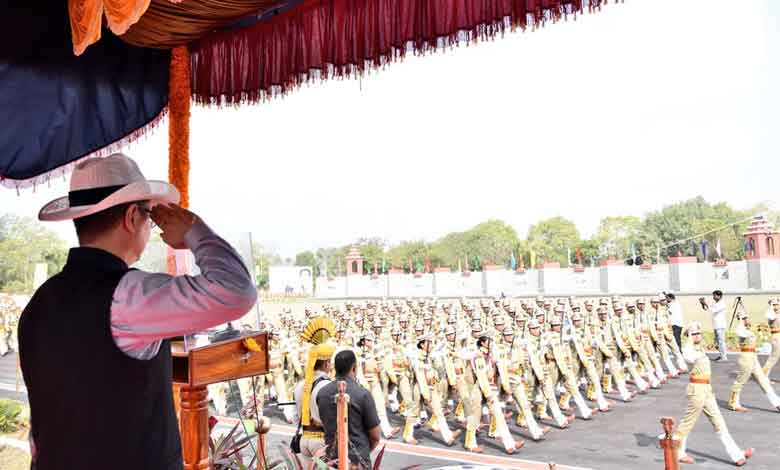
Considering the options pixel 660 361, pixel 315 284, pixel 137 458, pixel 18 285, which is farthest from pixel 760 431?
pixel 315 284

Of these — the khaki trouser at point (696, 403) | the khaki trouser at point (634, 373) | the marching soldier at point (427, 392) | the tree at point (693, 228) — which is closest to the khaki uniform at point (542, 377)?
the marching soldier at point (427, 392)

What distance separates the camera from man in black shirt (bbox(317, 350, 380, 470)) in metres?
2.29

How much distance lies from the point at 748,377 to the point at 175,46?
6.33 metres

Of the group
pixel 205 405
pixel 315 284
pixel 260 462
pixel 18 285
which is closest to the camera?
pixel 205 405

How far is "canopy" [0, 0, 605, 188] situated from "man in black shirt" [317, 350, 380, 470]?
1.15 m

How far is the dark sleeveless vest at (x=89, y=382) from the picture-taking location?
2.63ft

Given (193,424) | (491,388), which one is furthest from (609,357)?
(193,424)

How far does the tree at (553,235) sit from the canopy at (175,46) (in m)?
18.7

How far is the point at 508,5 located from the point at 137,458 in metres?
1.29

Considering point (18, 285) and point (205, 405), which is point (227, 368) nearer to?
point (205, 405)

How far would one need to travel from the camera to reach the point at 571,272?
36.9ft

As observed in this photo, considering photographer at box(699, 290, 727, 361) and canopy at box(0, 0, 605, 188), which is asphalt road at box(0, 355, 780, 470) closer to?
photographer at box(699, 290, 727, 361)

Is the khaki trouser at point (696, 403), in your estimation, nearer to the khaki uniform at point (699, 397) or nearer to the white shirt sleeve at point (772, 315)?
the khaki uniform at point (699, 397)

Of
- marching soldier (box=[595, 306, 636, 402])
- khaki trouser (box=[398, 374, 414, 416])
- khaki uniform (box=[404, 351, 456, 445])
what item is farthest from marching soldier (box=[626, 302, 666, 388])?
khaki trouser (box=[398, 374, 414, 416])
